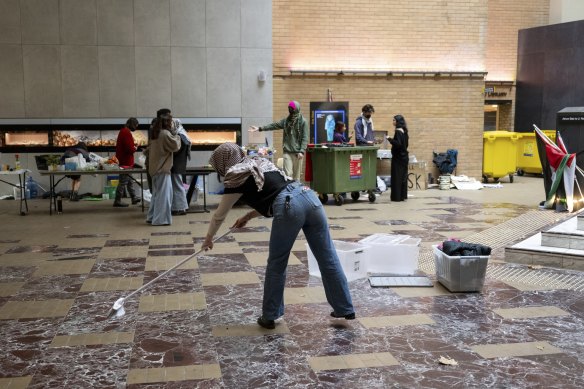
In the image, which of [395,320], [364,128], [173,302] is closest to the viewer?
[395,320]

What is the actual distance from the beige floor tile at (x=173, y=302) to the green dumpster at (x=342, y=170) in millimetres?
7085

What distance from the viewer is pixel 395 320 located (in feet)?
17.9

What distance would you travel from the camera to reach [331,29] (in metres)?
16.3

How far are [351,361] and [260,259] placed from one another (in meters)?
3.48

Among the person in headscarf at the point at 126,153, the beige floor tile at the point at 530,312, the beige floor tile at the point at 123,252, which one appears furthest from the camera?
the person in headscarf at the point at 126,153

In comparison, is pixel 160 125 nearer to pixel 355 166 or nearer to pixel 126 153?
pixel 126 153

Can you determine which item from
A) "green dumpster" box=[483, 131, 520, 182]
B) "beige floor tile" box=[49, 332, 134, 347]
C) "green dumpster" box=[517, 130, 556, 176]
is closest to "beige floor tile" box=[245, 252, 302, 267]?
"beige floor tile" box=[49, 332, 134, 347]

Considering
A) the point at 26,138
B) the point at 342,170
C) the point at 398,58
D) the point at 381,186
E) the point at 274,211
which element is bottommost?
the point at 381,186

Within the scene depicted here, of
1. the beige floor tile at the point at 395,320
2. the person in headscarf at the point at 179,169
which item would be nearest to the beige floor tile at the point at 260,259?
the beige floor tile at the point at 395,320

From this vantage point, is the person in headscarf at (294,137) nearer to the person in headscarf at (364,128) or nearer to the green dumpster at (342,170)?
the green dumpster at (342,170)

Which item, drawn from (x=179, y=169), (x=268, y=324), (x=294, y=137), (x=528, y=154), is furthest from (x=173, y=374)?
(x=528, y=154)

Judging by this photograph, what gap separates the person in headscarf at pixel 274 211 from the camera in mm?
4793

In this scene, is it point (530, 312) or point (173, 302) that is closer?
point (530, 312)

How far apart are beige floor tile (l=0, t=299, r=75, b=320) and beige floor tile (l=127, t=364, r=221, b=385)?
1.68 meters
